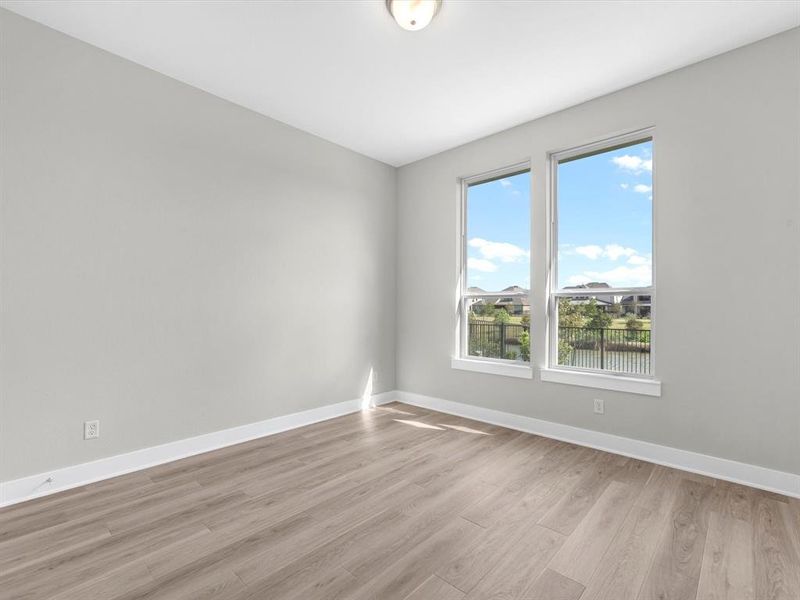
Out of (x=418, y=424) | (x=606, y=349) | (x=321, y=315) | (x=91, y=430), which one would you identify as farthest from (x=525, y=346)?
(x=91, y=430)

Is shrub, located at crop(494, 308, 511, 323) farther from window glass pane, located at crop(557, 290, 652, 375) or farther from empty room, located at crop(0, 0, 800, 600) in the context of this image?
window glass pane, located at crop(557, 290, 652, 375)

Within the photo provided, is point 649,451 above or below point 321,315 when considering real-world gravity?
below

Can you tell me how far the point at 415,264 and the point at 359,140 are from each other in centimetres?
150

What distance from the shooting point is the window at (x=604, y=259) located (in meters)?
3.04

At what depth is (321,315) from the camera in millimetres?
3945

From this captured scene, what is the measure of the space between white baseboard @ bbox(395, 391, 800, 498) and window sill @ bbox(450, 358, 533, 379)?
38 centimetres

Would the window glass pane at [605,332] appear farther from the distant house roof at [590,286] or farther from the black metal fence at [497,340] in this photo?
the black metal fence at [497,340]

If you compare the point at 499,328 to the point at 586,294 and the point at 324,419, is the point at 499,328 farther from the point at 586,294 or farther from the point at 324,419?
the point at 324,419

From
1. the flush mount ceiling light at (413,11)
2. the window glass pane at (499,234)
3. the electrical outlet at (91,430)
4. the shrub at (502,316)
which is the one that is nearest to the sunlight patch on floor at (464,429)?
the shrub at (502,316)

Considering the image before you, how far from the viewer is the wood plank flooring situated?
5.26 feet

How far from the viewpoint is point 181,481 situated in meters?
2.54

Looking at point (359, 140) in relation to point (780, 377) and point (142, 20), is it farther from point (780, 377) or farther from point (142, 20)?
point (780, 377)

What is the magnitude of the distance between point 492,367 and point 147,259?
3106 millimetres

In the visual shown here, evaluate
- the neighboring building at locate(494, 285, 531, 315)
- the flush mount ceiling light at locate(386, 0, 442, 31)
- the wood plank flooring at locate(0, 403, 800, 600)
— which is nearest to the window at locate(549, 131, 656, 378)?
the neighboring building at locate(494, 285, 531, 315)
